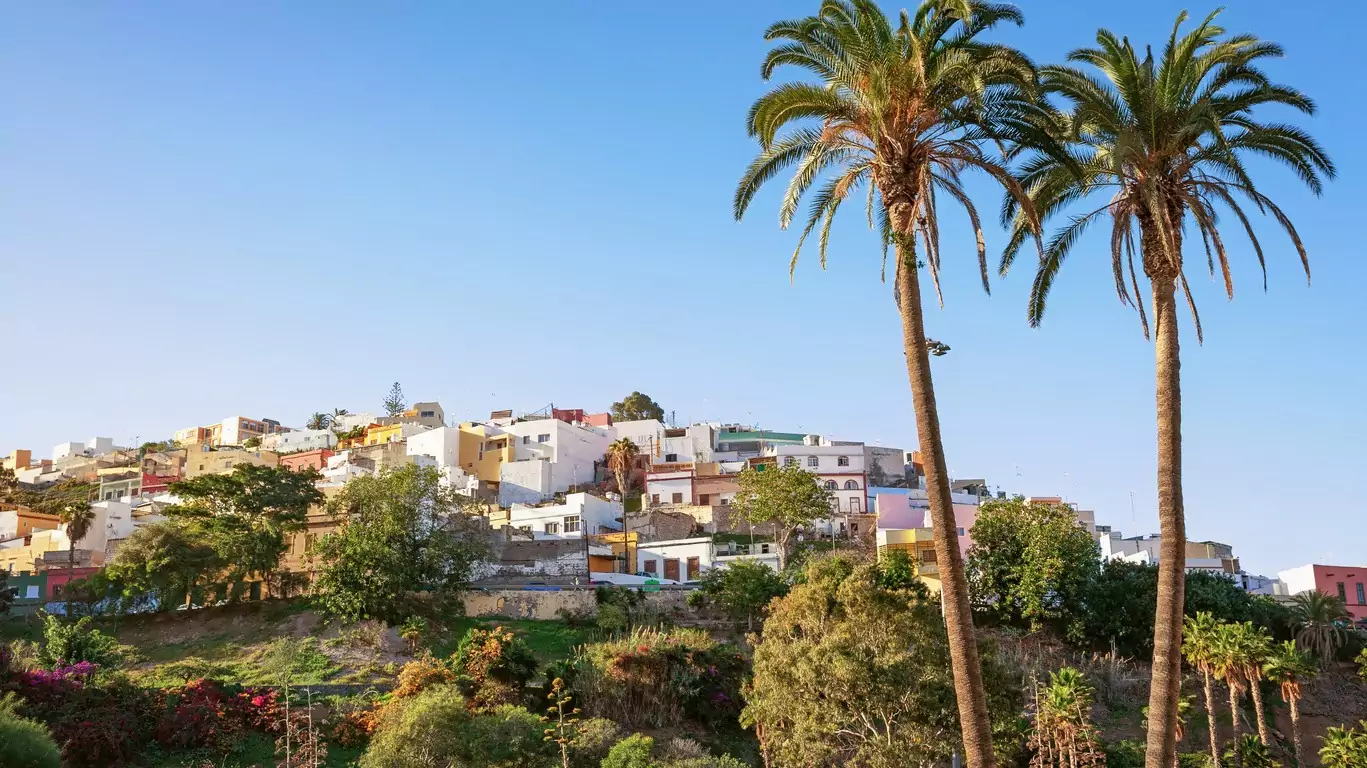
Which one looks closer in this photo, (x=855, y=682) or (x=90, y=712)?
(x=855, y=682)

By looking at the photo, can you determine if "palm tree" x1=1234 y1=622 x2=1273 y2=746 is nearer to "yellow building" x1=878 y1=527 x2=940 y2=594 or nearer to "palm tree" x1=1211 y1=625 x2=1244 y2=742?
"palm tree" x1=1211 y1=625 x2=1244 y2=742

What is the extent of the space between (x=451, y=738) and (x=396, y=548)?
50.5 ft

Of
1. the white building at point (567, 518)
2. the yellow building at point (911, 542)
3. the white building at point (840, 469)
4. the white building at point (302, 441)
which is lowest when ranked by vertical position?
the yellow building at point (911, 542)

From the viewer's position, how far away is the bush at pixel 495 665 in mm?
32750

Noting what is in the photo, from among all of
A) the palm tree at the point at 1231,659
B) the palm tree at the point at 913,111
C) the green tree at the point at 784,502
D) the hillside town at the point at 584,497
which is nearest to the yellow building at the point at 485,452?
the hillside town at the point at 584,497

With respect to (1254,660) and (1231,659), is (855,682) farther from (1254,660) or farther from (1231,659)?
(1254,660)

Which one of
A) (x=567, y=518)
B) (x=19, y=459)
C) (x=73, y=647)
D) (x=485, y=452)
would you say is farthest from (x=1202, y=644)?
(x=19, y=459)

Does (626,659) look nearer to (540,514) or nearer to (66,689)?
(66,689)

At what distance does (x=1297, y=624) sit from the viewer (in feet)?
150

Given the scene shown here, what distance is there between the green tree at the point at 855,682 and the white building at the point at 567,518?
96.3 ft

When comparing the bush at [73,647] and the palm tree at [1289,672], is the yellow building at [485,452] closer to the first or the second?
the bush at [73,647]

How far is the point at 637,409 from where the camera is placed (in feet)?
339

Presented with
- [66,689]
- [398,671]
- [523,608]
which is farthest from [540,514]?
[66,689]

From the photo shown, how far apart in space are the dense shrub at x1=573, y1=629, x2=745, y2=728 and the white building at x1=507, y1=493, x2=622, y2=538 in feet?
70.8
